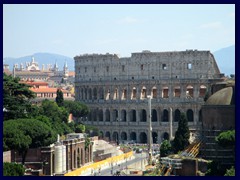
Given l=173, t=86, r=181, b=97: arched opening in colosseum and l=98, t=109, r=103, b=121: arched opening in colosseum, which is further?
l=98, t=109, r=103, b=121: arched opening in colosseum

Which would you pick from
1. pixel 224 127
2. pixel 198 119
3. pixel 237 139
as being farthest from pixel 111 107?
pixel 237 139

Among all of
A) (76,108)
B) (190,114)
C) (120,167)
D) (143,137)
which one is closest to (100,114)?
(76,108)

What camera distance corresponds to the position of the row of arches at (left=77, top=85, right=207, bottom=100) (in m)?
94.1

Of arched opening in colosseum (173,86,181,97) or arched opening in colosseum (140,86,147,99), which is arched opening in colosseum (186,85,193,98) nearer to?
arched opening in colosseum (173,86,181,97)

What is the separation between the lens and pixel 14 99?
64.9 metres

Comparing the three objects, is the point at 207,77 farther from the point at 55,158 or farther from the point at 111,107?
the point at 55,158

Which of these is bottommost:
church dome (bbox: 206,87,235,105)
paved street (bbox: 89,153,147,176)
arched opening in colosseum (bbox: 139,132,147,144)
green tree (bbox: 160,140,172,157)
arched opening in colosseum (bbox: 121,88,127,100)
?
paved street (bbox: 89,153,147,176)

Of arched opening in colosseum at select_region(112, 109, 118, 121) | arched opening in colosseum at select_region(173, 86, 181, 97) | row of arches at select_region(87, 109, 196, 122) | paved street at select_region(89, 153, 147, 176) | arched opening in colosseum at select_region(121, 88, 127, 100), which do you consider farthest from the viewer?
arched opening in colosseum at select_region(121, 88, 127, 100)

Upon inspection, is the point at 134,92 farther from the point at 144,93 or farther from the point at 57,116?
the point at 57,116

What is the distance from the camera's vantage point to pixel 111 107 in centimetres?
9800

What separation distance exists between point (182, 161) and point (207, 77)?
40108mm

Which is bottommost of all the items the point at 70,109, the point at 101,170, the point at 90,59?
the point at 101,170

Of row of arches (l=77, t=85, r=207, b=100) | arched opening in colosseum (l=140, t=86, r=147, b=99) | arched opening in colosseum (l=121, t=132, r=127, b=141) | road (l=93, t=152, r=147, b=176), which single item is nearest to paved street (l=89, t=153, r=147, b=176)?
road (l=93, t=152, r=147, b=176)

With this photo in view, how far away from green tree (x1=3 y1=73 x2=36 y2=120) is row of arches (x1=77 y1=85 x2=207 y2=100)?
29.8m
